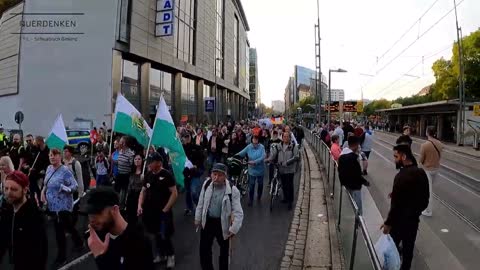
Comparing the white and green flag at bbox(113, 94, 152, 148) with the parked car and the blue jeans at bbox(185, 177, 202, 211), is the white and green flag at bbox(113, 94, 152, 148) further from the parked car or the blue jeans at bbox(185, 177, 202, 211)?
the parked car

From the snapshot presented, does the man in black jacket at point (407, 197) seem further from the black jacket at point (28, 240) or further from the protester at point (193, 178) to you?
the protester at point (193, 178)

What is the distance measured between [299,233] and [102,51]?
21.8 meters

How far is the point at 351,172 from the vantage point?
7.02 metres

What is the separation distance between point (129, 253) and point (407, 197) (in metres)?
3.60

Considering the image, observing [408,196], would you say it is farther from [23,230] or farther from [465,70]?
[465,70]

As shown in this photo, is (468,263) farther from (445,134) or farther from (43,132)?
(445,134)

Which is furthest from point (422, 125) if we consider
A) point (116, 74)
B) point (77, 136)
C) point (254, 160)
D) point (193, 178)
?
point (193, 178)

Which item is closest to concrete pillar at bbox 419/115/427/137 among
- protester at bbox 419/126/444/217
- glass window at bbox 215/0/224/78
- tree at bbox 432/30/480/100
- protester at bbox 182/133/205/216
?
tree at bbox 432/30/480/100

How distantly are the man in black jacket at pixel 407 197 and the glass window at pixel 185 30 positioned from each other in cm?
3273

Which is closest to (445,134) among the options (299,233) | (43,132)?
(43,132)

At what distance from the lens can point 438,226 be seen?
804 centimetres

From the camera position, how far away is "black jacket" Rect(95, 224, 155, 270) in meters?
2.71

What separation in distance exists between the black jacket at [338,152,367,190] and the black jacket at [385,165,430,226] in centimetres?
181

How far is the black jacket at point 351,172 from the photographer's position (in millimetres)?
7000
